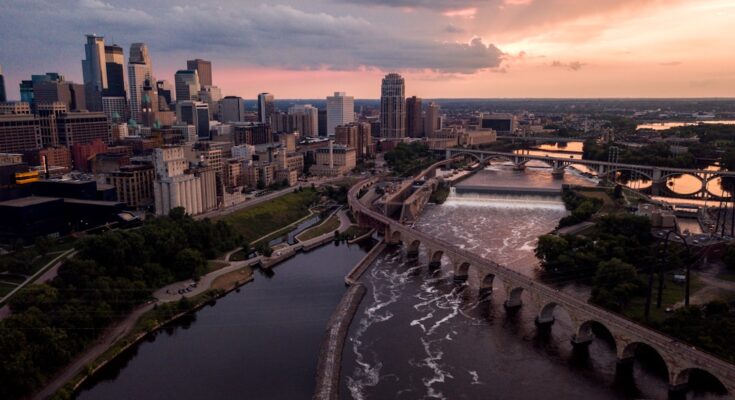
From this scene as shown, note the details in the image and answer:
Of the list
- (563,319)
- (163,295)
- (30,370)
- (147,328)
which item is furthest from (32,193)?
(563,319)

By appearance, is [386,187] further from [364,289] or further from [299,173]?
[364,289]

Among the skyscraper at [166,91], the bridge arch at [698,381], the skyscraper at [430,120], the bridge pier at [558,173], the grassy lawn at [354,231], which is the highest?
the skyscraper at [166,91]

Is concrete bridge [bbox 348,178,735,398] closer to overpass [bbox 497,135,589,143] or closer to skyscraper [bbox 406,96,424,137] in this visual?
overpass [bbox 497,135,589,143]

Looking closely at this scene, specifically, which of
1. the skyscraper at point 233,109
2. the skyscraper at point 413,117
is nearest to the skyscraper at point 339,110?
the skyscraper at point 413,117

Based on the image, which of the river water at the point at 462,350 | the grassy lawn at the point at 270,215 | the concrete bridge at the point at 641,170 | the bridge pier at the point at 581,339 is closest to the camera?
the river water at the point at 462,350

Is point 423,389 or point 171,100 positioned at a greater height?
point 171,100

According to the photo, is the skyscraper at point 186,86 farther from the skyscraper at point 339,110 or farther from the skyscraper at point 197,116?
the skyscraper at point 339,110
